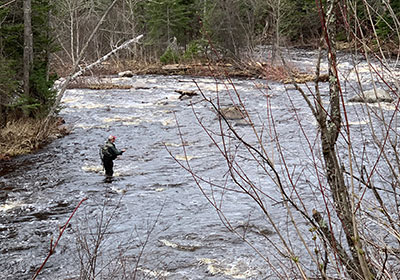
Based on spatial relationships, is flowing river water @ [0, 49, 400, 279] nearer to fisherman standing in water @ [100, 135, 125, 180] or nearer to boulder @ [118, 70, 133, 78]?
fisherman standing in water @ [100, 135, 125, 180]

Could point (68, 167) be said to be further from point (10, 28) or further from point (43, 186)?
point (10, 28)

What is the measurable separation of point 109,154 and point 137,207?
1.89m

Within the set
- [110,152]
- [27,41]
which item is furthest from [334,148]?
[27,41]

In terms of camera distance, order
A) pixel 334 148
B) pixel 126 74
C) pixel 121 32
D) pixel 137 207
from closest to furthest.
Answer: pixel 334 148, pixel 137 207, pixel 121 32, pixel 126 74

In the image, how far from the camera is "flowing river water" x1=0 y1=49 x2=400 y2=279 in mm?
5867

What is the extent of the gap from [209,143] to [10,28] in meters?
6.72

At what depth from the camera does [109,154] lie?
31.5 feet

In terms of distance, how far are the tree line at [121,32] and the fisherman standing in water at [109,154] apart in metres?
3.18

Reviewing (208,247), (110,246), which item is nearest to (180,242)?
(208,247)

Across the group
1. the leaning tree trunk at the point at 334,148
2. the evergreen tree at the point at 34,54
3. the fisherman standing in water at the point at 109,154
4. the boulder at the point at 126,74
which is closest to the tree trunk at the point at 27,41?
the evergreen tree at the point at 34,54

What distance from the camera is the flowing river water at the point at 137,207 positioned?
587cm

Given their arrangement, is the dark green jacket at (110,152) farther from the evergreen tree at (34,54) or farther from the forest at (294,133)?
the evergreen tree at (34,54)

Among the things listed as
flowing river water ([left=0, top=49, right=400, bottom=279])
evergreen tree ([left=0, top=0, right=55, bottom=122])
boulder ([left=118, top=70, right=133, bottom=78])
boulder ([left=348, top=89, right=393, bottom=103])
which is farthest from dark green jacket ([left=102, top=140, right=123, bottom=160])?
boulder ([left=118, top=70, right=133, bottom=78])

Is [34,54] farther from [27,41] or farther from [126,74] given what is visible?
[126,74]
